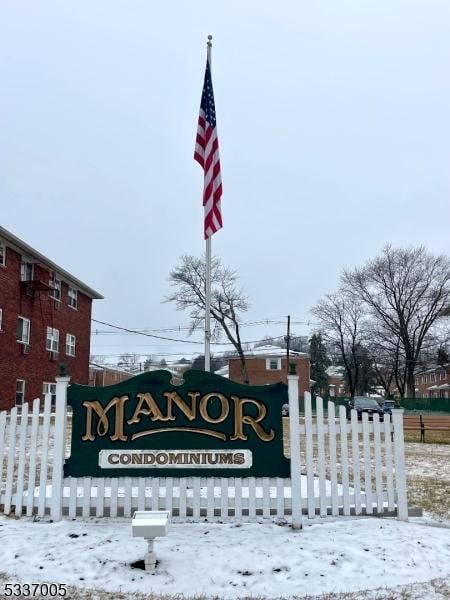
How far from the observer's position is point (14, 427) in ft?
19.0

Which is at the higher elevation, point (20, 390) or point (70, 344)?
point (70, 344)

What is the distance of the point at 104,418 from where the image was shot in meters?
5.83

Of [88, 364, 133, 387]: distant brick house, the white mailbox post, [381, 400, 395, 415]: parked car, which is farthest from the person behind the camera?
[88, 364, 133, 387]: distant brick house

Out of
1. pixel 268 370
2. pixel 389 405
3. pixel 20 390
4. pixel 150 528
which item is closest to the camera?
pixel 150 528

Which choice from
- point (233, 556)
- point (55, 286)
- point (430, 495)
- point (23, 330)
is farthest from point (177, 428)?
point (55, 286)

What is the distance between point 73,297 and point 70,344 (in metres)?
2.90

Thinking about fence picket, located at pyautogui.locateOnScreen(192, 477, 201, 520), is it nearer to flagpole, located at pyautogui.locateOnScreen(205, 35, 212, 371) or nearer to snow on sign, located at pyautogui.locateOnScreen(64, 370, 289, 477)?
snow on sign, located at pyautogui.locateOnScreen(64, 370, 289, 477)

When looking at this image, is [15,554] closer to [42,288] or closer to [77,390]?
[77,390]

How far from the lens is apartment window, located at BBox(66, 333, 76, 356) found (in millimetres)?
31031

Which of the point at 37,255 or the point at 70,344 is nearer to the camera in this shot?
the point at 37,255

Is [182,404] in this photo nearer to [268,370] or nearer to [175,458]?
[175,458]

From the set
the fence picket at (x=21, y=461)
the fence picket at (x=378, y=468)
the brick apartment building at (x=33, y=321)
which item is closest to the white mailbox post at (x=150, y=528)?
the fence picket at (x=21, y=461)

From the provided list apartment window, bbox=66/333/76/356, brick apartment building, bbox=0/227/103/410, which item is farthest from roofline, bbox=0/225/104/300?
apartment window, bbox=66/333/76/356

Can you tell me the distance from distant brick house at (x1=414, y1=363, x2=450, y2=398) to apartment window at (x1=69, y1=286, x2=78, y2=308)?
43309 millimetres
